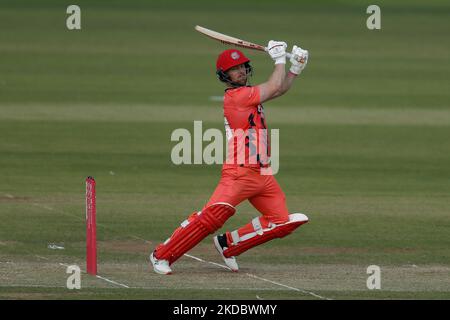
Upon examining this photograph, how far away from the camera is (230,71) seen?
13664mm

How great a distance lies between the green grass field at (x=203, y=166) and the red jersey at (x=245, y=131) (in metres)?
1.13

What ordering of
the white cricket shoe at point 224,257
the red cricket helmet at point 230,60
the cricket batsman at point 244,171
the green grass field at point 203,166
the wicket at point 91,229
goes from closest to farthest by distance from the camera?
the wicket at point 91,229
the cricket batsman at point 244,171
the red cricket helmet at point 230,60
the green grass field at point 203,166
the white cricket shoe at point 224,257

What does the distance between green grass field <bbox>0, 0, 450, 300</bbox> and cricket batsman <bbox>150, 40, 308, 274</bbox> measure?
360mm

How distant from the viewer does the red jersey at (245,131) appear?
1353cm

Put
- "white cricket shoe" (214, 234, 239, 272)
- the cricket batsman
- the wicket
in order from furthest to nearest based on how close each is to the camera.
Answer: "white cricket shoe" (214, 234, 239, 272), the cricket batsman, the wicket

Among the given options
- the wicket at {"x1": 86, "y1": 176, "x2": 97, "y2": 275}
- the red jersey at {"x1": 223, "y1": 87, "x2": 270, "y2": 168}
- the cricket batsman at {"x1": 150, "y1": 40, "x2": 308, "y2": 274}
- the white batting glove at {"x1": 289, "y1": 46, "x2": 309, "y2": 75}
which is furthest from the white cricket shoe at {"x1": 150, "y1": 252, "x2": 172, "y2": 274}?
the white batting glove at {"x1": 289, "y1": 46, "x2": 309, "y2": 75}

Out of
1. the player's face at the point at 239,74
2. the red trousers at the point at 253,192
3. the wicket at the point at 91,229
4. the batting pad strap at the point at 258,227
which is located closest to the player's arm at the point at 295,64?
the player's face at the point at 239,74

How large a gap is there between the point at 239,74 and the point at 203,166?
365 inches

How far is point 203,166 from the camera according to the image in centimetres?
2289

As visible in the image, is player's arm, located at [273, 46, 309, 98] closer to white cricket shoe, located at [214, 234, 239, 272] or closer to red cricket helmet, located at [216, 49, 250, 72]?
red cricket helmet, located at [216, 49, 250, 72]

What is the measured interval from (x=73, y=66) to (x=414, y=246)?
2338 centimetres

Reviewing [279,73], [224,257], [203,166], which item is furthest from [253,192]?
[203,166]

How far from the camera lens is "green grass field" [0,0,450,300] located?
13.8m

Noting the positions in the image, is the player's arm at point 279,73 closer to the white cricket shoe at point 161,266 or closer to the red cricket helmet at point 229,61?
the red cricket helmet at point 229,61
